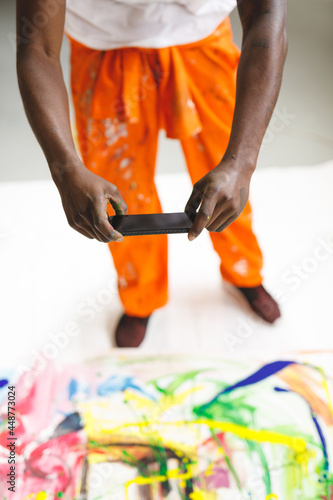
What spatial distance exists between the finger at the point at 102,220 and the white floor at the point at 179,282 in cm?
49

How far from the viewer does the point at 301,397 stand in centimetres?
96

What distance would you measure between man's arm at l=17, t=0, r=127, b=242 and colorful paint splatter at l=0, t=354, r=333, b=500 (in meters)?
0.44

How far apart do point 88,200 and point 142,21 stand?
0.38 m

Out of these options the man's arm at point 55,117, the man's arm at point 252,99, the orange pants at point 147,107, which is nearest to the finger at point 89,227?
the man's arm at point 55,117

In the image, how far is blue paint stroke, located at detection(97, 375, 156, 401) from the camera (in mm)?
989

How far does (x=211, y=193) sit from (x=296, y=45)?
1512 millimetres

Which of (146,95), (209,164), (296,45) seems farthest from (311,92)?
(146,95)

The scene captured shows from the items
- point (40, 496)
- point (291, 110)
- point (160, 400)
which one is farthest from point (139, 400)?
point (291, 110)

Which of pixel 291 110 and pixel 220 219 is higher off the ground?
pixel 220 219

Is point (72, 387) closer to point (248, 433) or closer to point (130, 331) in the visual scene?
point (130, 331)

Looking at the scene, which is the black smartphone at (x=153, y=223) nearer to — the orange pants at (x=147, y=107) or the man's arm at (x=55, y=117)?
the man's arm at (x=55, y=117)

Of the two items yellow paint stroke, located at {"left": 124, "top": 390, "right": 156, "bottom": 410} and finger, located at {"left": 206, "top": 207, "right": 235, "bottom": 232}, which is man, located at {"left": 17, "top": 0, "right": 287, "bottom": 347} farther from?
yellow paint stroke, located at {"left": 124, "top": 390, "right": 156, "bottom": 410}

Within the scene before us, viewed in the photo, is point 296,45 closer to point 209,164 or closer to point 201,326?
point 209,164

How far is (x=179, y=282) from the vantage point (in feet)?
4.19
